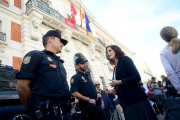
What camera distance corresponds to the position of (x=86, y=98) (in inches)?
103

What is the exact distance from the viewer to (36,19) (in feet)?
25.6

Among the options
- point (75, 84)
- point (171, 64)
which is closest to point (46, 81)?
point (75, 84)

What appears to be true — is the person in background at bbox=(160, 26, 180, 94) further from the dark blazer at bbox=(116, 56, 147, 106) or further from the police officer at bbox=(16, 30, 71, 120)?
the police officer at bbox=(16, 30, 71, 120)

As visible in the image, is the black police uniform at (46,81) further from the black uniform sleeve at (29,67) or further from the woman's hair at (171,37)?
the woman's hair at (171,37)

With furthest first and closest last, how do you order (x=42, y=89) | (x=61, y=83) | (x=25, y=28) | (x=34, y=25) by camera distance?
(x=34, y=25), (x=25, y=28), (x=61, y=83), (x=42, y=89)

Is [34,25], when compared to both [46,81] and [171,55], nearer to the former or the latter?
[46,81]

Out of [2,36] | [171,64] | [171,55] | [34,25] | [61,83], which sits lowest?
[61,83]

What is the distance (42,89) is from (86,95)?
1.52 meters

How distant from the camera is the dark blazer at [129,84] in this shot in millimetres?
1758

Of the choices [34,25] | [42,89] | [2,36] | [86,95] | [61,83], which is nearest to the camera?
[42,89]

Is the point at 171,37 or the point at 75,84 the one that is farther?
the point at 75,84

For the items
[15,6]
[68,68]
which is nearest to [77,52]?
[68,68]

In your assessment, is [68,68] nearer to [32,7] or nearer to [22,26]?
[22,26]

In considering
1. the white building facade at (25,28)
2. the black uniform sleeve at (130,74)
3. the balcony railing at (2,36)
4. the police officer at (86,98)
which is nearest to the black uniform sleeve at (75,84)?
the police officer at (86,98)
